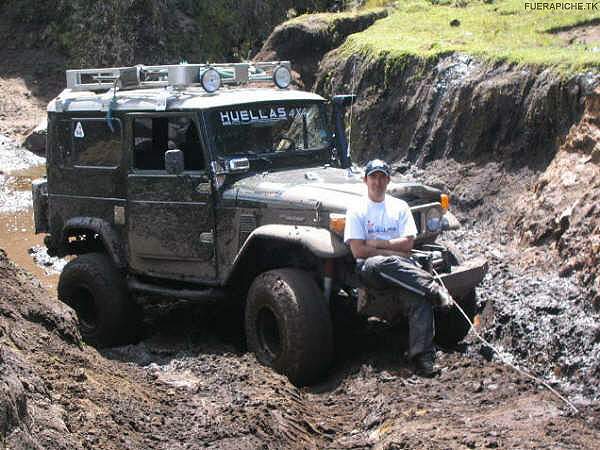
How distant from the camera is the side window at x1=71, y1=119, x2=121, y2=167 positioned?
27.8ft

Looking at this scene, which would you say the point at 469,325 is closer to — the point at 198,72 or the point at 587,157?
the point at 587,157

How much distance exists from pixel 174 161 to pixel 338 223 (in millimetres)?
1704

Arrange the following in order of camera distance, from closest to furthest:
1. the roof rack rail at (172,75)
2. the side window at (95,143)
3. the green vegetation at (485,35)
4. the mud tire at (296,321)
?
the mud tire at (296,321)
the roof rack rail at (172,75)
the side window at (95,143)
the green vegetation at (485,35)

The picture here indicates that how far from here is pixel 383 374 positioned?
6770 mm

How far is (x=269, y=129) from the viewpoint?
8141 millimetres

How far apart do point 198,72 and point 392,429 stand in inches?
154

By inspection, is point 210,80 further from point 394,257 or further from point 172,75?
point 394,257

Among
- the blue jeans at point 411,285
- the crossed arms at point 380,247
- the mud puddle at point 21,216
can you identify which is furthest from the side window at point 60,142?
the blue jeans at point 411,285

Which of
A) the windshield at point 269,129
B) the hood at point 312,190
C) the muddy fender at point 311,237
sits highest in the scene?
the windshield at point 269,129

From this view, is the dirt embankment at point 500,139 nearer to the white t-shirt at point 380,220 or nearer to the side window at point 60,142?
the white t-shirt at point 380,220

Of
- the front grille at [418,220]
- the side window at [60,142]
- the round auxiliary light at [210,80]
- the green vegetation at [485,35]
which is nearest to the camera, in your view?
the front grille at [418,220]

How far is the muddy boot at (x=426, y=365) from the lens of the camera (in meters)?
6.61

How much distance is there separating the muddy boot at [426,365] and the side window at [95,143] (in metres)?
3.57

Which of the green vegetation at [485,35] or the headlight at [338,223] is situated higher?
the green vegetation at [485,35]
